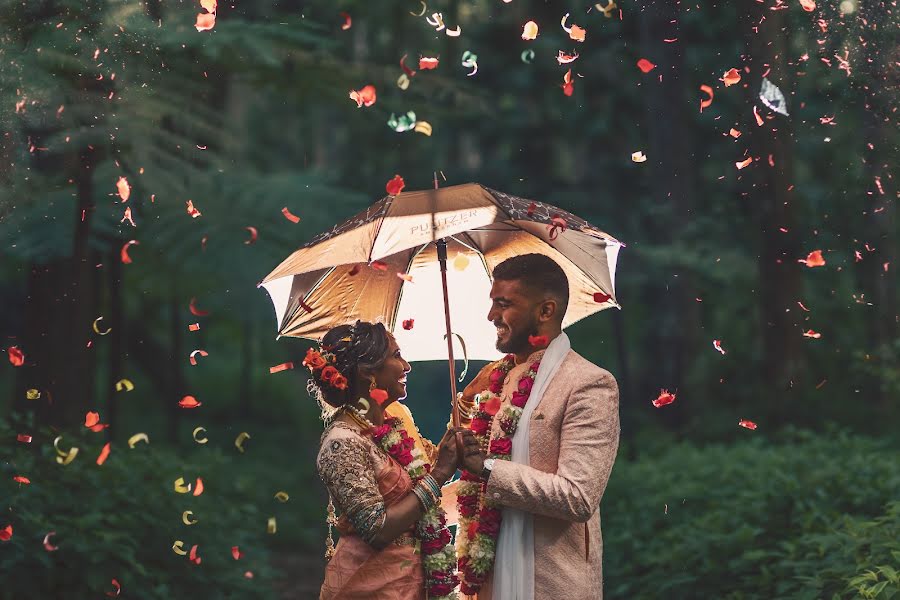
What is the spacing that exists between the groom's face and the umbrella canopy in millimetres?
321

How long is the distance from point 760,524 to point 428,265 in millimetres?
3869

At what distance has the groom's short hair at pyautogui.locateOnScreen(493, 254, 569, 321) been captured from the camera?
515 cm

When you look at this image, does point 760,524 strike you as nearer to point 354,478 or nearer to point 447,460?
point 447,460

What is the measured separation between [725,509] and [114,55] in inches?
242

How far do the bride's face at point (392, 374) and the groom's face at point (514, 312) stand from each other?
47cm

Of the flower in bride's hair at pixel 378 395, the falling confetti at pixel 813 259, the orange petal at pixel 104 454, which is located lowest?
the orange petal at pixel 104 454

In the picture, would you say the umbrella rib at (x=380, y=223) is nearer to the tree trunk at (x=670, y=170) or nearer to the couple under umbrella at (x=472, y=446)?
the couple under umbrella at (x=472, y=446)

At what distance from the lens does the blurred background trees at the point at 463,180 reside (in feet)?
28.8

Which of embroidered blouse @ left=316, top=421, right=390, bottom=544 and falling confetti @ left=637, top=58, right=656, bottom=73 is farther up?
falling confetti @ left=637, top=58, right=656, bottom=73

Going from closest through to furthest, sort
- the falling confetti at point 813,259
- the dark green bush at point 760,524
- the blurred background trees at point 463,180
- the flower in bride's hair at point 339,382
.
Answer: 1. the flower in bride's hair at point 339,382
2. the dark green bush at point 760,524
3. the blurred background trees at point 463,180
4. the falling confetti at point 813,259

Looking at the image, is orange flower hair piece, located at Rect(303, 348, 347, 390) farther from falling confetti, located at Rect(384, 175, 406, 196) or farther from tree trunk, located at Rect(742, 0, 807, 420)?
tree trunk, located at Rect(742, 0, 807, 420)

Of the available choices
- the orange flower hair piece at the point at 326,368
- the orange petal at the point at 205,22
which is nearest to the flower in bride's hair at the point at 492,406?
the orange flower hair piece at the point at 326,368

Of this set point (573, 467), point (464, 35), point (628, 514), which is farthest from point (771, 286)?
point (464, 35)

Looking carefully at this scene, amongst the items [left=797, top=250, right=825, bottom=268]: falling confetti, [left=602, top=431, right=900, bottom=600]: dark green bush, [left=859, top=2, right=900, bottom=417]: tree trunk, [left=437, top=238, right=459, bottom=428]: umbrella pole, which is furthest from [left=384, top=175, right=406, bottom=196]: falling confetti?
[left=797, top=250, right=825, bottom=268]: falling confetti
